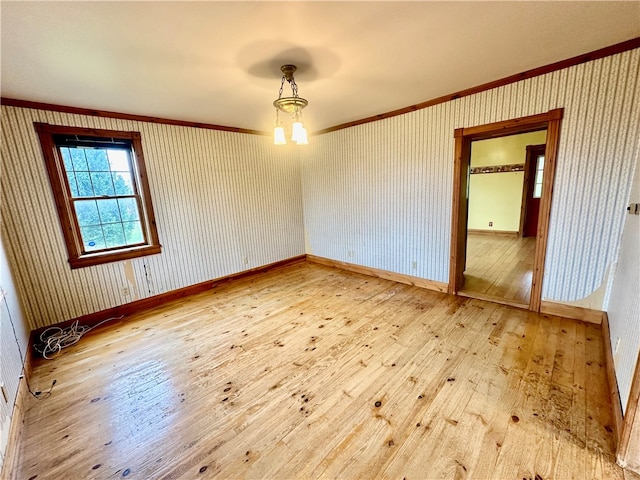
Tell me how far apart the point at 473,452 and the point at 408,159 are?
10.2 ft

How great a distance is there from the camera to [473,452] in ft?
4.66

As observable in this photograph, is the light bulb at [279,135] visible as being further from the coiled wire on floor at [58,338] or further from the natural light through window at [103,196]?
the coiled wire on floor at [58,338]

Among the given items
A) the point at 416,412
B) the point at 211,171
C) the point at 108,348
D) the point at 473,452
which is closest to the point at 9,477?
the point at 108,348

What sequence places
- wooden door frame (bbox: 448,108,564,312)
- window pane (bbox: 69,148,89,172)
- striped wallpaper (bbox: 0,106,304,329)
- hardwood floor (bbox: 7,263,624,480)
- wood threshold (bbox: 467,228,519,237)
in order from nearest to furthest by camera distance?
hardwood floor (bbox: 7,263,624,480) < wooden door frame (bbox: 448,108,564,312) < striped wallpaper (bbox: 0,106,304,329) < window pane (bbox: 69,148,89,172) < wood threshold (bbox: 467,228,519,237)

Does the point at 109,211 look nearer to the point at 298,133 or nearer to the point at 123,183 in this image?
the point at 123,183

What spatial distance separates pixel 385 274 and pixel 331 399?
8.40ft

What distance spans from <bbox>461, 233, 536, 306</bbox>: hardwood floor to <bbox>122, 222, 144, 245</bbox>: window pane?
4336 mm

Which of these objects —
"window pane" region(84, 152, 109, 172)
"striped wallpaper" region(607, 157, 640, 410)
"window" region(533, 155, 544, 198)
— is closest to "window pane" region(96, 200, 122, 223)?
"window pane" region(84, 152, 109, 172)

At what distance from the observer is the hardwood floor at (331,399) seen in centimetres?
141

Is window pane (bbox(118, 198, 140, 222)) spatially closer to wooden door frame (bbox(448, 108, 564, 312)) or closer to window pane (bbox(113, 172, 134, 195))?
window pane (bbox(113, 172, 134, 195))

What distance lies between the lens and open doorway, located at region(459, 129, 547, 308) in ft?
17.1

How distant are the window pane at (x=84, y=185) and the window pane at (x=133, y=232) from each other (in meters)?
0.50

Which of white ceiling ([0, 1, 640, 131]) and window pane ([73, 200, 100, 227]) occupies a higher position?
white ceiling ([0, 1, 640, 131])

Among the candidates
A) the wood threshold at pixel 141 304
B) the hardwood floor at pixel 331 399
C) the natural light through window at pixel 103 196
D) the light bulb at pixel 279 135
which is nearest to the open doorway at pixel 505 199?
the hardwood floor at pixel 331 399
